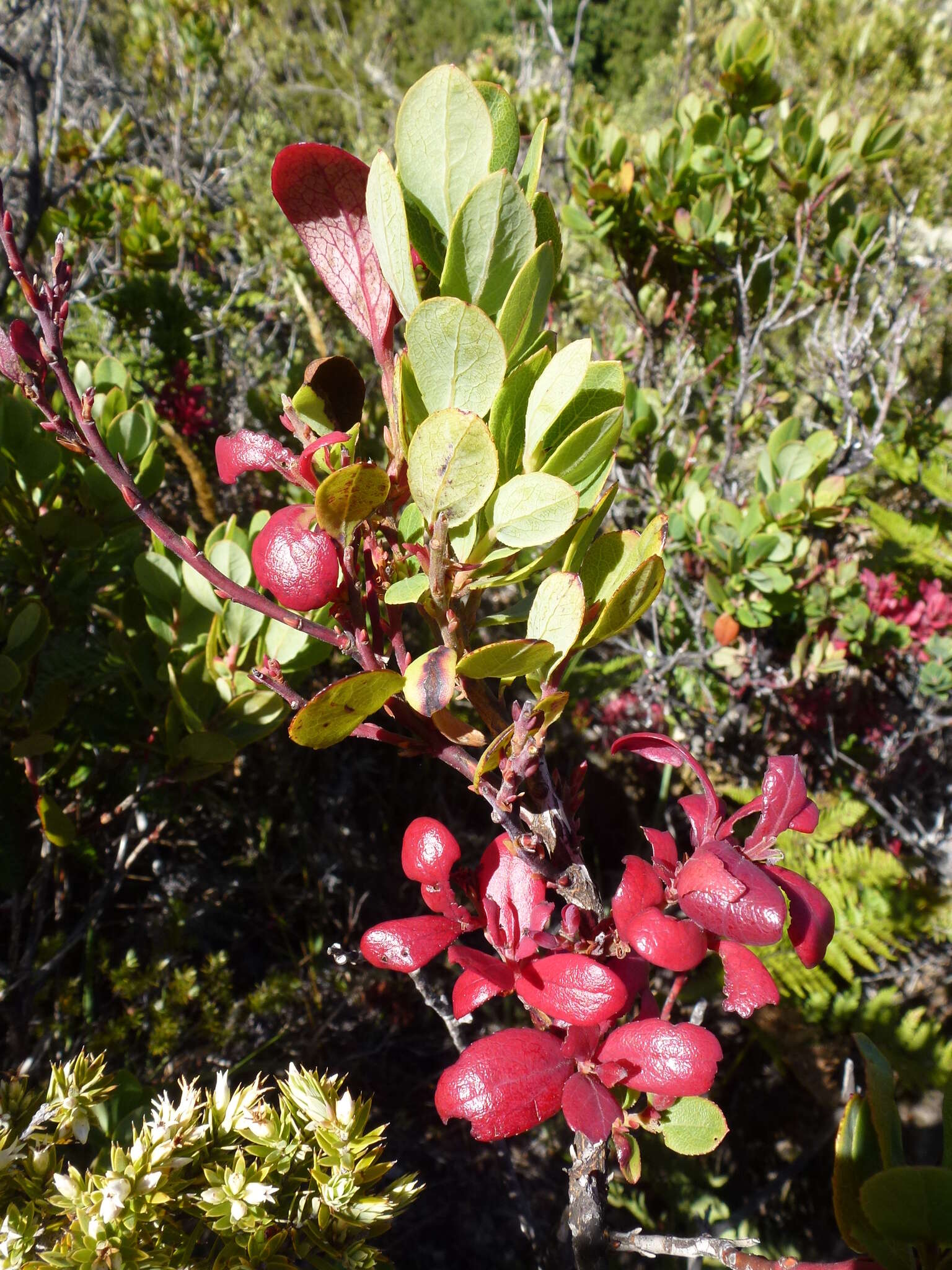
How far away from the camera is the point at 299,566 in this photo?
0.44 metres

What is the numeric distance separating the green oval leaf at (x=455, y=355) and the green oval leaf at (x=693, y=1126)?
A: 0.51 meters

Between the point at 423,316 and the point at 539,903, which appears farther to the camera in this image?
the point at 539,903

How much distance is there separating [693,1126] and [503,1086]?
6.8 inches

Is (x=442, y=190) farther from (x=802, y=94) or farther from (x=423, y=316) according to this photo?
(x=802, y=94)

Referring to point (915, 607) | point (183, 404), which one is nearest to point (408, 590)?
point (183, 404)

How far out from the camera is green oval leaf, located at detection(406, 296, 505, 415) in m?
0.40

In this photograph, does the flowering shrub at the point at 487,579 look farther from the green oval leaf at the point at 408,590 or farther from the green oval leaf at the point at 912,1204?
the green oval leaf at the point at 912,1204

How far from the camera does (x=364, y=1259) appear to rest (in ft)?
2.06

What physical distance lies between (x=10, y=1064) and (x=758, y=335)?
2286 mm

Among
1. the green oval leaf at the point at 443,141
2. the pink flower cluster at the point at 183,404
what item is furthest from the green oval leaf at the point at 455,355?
the pink flower cluster at the point at 183,404

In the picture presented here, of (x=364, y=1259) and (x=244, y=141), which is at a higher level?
(x=244, y=141)

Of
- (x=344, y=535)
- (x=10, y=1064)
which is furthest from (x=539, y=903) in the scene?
(x=10, y=1064)

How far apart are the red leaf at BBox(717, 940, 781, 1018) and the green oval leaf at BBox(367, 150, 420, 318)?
458 millimetres

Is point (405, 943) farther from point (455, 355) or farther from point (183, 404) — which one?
point (183, 404)
